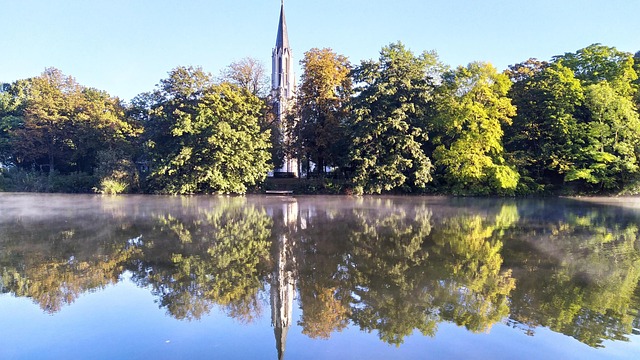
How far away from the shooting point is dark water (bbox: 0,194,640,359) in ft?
18.1

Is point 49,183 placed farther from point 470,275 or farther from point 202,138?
point 470,275

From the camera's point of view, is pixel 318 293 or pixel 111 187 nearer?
pixel 318 293

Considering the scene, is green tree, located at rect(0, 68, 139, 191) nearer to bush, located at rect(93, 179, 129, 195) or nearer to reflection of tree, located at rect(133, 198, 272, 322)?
bush, located at rect(93, 179, 129, 195)

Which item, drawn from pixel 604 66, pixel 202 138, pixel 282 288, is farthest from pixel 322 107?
pixel 282 288

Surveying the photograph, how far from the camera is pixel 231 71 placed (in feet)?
130

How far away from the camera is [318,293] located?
757cm

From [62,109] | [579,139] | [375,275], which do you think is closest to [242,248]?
[375,275]

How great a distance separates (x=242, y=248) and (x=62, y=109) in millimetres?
34960

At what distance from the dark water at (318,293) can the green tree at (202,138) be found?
700 inches

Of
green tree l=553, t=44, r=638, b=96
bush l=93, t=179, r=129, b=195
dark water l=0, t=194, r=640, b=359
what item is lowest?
dark water l=0, t=194, r=640, b=359

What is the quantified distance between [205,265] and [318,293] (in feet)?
10.1

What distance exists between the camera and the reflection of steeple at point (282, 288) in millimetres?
6027

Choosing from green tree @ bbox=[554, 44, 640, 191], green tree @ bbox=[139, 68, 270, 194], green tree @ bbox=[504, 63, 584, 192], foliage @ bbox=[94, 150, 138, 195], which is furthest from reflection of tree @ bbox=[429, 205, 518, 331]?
foliage @ bbox=[94, 150, 138, 195]

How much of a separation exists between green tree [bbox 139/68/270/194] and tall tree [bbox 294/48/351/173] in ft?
10.0
